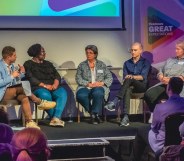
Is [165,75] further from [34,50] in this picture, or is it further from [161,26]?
[34,50]

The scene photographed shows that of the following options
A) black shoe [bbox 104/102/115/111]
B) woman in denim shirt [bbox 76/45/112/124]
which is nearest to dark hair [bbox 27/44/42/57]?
woman in denim shirt [bbox 76/45/112/124]

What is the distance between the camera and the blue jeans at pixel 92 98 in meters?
6.36

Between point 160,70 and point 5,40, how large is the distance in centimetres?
221

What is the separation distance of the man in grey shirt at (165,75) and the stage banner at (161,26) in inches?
24.9

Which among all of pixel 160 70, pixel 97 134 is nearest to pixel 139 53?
pixel 160 70

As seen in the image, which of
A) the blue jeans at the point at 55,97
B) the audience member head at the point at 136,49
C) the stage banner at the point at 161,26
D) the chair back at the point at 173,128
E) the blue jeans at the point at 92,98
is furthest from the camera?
the stage banner at the point at 161,26

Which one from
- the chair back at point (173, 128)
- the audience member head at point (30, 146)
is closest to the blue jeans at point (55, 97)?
the chair back at point (173, 128)

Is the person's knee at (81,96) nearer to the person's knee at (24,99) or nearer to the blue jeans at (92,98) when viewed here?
the blue jeans at (92,98)

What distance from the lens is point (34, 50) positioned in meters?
6.44

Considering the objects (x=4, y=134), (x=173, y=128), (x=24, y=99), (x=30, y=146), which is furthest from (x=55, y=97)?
(x=30, y=146)

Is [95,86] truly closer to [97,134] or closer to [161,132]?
[97,134]

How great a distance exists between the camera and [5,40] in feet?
22.5

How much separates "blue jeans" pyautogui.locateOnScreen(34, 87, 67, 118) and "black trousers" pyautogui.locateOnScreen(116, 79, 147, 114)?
0.75m

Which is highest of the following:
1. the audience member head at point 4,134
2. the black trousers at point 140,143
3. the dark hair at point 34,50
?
the dark hair at point 34,50
